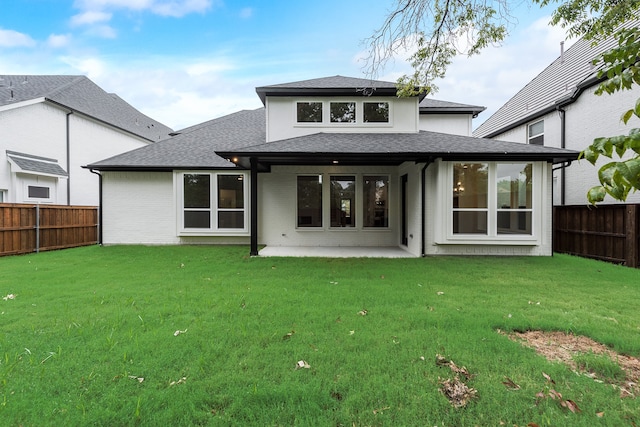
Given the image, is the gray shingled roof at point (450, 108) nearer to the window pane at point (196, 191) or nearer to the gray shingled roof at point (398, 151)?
the gray shingled roof at point (398, 151)

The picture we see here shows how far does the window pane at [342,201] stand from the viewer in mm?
10531

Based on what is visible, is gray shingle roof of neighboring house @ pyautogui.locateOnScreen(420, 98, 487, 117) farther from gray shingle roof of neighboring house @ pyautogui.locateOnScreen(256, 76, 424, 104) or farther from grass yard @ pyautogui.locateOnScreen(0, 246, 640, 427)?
grass yard @ pyautogui.locateOnScreen(0, 246, 640, 427)

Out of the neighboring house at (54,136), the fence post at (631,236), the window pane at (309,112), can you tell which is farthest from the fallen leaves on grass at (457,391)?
the neighboring house at (54,136)

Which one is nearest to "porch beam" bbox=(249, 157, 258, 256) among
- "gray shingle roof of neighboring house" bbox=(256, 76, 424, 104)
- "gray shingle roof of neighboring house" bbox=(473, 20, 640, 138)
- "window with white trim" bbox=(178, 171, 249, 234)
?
"window with white trim" bbox=(178, 171, 249, 234)

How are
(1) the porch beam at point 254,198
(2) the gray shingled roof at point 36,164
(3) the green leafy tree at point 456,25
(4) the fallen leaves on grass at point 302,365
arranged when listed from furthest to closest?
1. (2) the gray shingled roof at point 36,164
2. (1) the porch beam at point 254,198
3. (3) the green leafy tree at point 456,25
4. (4) the fallen leaves on grass at point 302,365

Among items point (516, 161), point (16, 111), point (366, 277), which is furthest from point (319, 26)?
point (16, 111)

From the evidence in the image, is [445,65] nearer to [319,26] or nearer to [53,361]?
[319,26]

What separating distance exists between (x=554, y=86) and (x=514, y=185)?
705cm

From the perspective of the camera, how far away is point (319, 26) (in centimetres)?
1033

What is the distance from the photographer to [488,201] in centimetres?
823

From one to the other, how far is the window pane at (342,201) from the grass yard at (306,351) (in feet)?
15.5

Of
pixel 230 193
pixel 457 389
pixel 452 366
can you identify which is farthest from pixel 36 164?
pixel 457 389

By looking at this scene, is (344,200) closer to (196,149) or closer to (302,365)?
(196,149)

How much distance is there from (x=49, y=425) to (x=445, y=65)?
327 inches
